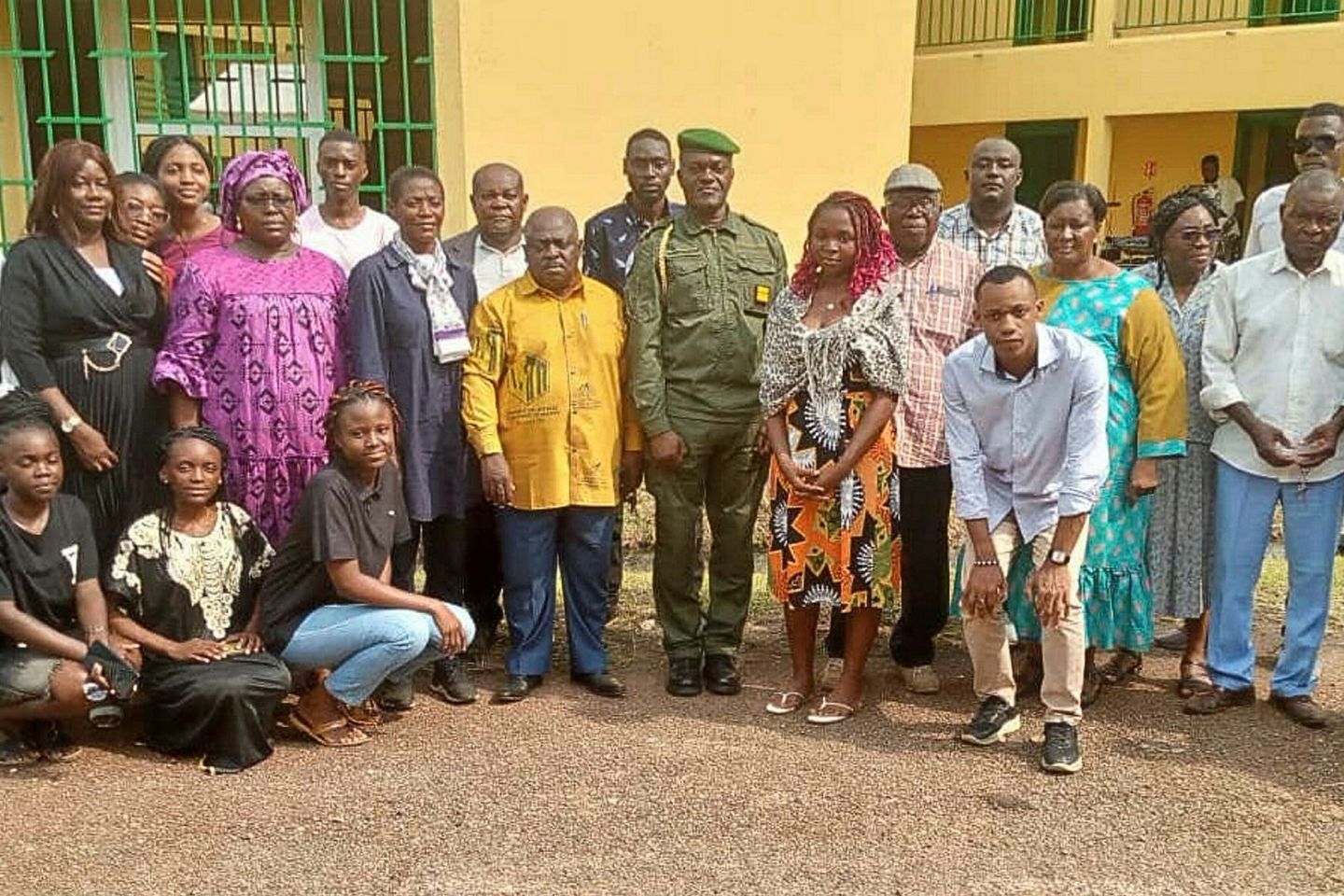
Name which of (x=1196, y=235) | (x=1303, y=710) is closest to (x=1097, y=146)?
(x=1196, y=235)

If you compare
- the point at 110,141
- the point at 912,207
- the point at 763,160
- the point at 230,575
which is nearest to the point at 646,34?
the point at 763,160

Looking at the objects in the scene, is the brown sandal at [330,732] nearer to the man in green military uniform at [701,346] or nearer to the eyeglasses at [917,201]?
the man in green military uniform at [701,346]

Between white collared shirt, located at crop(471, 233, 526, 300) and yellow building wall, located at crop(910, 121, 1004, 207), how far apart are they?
11.4m

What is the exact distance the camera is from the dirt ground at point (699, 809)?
3324 millimetres

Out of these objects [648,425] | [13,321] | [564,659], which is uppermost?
[13,321]

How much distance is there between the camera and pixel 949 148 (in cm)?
1573

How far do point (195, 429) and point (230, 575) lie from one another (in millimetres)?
504

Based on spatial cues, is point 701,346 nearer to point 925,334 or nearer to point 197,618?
point 925,334

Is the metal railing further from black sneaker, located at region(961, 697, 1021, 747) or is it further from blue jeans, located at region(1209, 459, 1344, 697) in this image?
black sneaker, located at region(961, 697, 1021, 747)

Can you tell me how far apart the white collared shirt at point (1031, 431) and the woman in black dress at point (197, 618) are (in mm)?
2360

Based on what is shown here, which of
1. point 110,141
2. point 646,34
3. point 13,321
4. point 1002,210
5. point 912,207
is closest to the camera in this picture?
point 13,321

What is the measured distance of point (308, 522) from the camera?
4109mm

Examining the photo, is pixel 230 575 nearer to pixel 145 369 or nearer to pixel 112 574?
pixel 112 574

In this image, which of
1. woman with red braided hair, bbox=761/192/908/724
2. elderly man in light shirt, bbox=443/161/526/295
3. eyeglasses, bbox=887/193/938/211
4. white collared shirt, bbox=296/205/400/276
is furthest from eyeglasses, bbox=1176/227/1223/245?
white collared shirt, bbox=296/205/400/276
